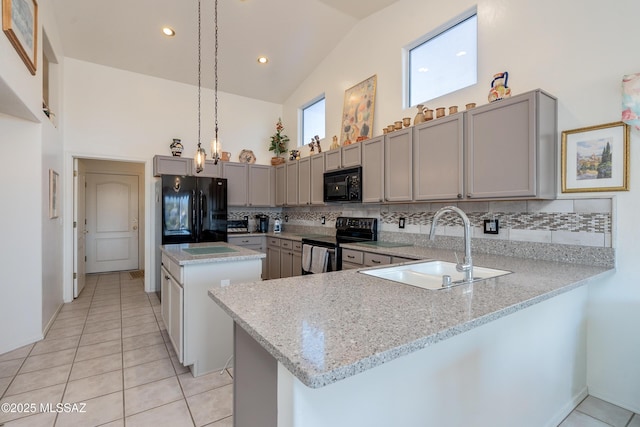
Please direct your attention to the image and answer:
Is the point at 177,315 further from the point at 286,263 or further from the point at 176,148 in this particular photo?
the point at 176,148

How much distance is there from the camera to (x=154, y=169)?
14.9 feet

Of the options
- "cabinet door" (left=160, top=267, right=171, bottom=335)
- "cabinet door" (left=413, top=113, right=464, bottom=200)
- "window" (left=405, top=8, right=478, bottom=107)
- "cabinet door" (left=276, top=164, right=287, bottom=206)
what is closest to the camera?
"cabinet door" (left=413, top=113, right=464, bottom=200)

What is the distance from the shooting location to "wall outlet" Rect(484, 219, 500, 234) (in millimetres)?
2561

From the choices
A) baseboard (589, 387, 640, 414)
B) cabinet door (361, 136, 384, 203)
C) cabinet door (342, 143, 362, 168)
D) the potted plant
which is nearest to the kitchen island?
baseboard (589, 387, 640, 414)

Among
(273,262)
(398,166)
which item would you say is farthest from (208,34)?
(273,262)

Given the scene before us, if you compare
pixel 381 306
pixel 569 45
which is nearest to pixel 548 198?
pixel 569 45

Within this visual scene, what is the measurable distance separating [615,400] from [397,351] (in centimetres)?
232

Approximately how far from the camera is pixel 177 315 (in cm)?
236

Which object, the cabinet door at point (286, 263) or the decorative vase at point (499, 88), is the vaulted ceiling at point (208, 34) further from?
the cabinet door at point (286, 263)

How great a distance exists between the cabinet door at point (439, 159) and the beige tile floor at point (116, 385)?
1.73 meters

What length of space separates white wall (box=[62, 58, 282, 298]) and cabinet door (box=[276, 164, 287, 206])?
2.59 ft

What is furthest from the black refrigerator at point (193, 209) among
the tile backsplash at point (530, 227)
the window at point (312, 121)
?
the tile backsplash at point (530, 227)

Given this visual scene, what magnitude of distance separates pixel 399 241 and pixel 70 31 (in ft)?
15.5

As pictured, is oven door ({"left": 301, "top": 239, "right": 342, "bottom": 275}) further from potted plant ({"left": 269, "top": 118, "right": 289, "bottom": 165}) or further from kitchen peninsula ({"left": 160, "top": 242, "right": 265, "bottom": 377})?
potted plant ({"left": 269, "top": 118, "right": 289, "bottom": 165})
